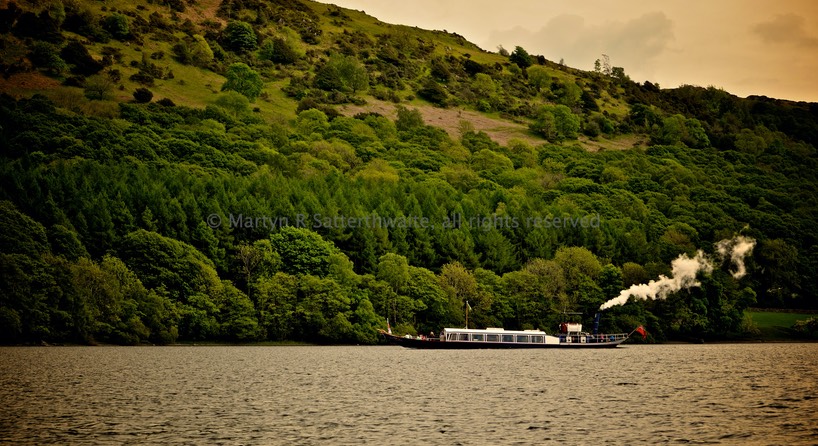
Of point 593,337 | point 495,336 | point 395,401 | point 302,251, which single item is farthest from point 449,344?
point 395,401

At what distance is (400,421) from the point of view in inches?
2167

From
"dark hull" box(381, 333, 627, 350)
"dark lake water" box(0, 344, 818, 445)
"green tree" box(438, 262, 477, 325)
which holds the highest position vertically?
"green tree" box(438, 262, 477, 325)

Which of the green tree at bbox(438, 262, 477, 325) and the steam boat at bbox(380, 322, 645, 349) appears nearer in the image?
the steam boat at bbox(380, 322, 645, 349)

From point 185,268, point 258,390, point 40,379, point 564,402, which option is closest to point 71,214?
point 185,268

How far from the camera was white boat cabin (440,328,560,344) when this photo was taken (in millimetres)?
145750

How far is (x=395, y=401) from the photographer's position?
65625mm

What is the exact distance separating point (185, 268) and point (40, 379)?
69.6 m

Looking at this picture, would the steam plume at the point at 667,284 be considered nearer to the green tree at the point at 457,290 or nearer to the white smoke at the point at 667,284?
the white smoke at the point at 667,284

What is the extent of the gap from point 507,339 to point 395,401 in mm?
86530

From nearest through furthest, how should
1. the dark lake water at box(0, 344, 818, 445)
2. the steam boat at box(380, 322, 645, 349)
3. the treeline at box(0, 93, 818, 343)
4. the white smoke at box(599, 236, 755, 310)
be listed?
the dark lake water at box(0, 344, 818, 445) < the treeline at box(0, 93, 818, 343) < the steam boat at box(380, 322, 645, 349) < the white smoke at box(599, 236, 755, 310)

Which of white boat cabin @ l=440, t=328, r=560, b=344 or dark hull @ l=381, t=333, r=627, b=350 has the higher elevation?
white boat cabin @ l=440, t=328, r=560, b=344

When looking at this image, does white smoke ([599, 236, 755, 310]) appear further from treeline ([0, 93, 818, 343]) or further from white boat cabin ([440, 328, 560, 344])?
white boat cabin ([440, 328, 560, 344])

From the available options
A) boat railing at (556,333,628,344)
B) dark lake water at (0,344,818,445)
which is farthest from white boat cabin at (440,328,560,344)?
dark lake water at (0,344,818,445)

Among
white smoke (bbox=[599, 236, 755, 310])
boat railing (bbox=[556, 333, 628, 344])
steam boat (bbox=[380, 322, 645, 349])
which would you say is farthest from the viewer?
white smoke (bbox=[599, 236, 755, 310])
